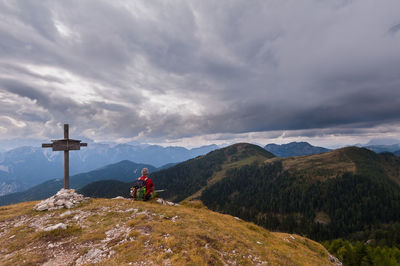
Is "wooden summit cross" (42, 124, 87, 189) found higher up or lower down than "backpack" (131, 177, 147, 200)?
higher up

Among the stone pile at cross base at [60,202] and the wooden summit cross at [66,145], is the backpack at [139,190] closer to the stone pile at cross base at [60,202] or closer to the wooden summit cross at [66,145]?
the stone pile at cross base at [60,202]

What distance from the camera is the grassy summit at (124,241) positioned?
8.86 m

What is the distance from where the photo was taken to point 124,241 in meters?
10.5

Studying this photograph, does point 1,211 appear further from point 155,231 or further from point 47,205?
point 155,231

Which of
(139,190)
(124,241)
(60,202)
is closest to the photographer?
(124,241)

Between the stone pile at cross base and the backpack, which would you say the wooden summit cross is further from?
the backpack

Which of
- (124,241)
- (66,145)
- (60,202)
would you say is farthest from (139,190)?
(66,145)

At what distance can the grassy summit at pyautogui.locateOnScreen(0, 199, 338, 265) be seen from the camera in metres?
8.86

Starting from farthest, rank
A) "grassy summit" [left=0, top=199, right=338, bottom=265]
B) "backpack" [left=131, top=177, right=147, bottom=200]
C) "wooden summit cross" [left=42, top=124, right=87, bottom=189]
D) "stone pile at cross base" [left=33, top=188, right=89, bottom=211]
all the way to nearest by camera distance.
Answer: "wooden summit cross" [left=42, top=124, right=87, bottom=189] < "backpack" [left=131, top=177, right=147, bottom=200] < "stone pile at cross base" [left=33, top=188, right=89, bottom=211] < "grassy summit" [left=0, top=199, right=338, bottom=265]

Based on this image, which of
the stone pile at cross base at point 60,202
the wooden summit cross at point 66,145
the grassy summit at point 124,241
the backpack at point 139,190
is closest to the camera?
the grassy summit at point 124,241

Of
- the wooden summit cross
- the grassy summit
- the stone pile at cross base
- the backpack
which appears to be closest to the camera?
the grassy summit

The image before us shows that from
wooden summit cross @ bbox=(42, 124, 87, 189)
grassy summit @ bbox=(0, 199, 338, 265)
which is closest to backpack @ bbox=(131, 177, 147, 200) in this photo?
grassy summit @ bbox=(0, 199, 338, 265)

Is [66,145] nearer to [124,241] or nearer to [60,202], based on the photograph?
[60,202]

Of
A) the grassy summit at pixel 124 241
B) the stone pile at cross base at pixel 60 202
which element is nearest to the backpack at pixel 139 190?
the grassy summit at pixel 124 241
